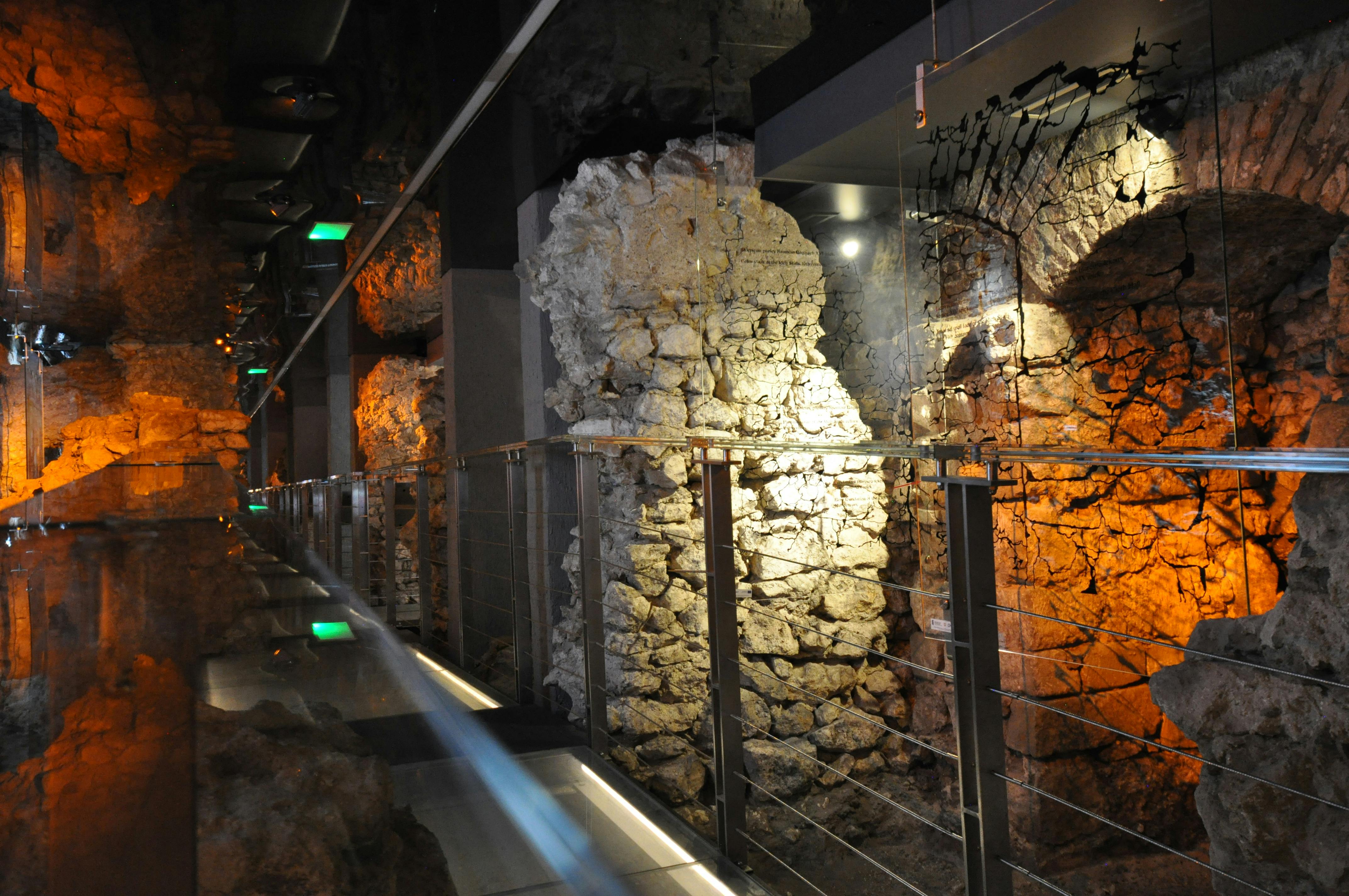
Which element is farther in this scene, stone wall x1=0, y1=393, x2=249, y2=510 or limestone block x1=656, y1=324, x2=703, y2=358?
stone wall x1=0, y1=393, x2=249, y2=510

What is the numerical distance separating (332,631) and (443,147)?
2816mm

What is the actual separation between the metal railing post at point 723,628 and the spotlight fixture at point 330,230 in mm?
4543

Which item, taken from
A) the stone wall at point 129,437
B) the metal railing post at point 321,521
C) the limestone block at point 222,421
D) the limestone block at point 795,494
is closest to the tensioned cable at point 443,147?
the limestone block at point 222,421

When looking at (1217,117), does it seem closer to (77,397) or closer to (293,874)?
(293,874)

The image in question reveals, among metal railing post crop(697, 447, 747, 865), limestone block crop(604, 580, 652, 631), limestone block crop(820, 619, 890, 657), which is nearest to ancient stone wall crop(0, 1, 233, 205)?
limestone block crop(604, 580, 652, 631)

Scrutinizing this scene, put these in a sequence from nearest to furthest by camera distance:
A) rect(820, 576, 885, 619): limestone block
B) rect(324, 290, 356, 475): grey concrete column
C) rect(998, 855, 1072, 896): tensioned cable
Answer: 1. rect(998, 855, 1072, 896): tensioned cable
2. rect(820, 576, 885, 619): limestone block
3. rect(324, 290, 356, 475): grey concrete column

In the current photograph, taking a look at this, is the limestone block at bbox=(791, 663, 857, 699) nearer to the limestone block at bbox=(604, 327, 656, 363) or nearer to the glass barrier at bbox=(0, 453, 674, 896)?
the glass barrier at bbox=(0, 453, 674, 896)

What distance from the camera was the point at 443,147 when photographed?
4.52 m

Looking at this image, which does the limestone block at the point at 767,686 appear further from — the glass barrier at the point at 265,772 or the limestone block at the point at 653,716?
the glass barrier at the point at 265,772

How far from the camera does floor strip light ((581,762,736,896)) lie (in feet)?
4.74

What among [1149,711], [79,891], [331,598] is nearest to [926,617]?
[1149,711]

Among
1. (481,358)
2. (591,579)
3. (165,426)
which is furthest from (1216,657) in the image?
(165,426)

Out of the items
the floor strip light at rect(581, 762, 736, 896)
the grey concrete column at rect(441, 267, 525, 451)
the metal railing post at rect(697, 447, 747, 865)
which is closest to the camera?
the floor strip light at rect(581, 762, 736, 896)

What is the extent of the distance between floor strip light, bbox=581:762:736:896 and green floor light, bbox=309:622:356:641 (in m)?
1.19
